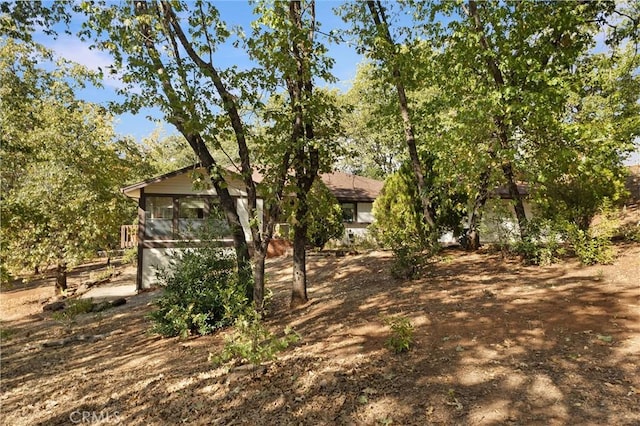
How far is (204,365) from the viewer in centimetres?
530

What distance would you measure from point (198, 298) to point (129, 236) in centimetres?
1684

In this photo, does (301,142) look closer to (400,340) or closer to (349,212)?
(400,340)

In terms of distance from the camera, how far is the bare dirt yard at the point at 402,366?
11.2ft

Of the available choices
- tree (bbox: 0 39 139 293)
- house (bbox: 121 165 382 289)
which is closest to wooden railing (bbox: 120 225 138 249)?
tree (bbox: 0 39 139 293)

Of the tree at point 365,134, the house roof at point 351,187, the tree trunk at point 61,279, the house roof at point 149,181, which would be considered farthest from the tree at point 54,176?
the tree at point 365,134

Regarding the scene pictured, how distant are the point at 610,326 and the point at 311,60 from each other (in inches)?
245

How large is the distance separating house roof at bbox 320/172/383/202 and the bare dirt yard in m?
13.0

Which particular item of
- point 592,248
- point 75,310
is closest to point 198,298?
point 75,310

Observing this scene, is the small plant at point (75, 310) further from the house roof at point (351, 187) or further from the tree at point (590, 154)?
the tree at point (590, 154)

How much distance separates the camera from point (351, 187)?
2272cm

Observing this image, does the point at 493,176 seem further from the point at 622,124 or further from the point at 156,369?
the point at 156,369

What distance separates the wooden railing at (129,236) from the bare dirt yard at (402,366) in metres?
13.2

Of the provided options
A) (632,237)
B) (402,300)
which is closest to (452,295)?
(402,300)

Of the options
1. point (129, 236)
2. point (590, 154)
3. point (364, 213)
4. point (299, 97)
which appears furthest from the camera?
point (364, 213)
